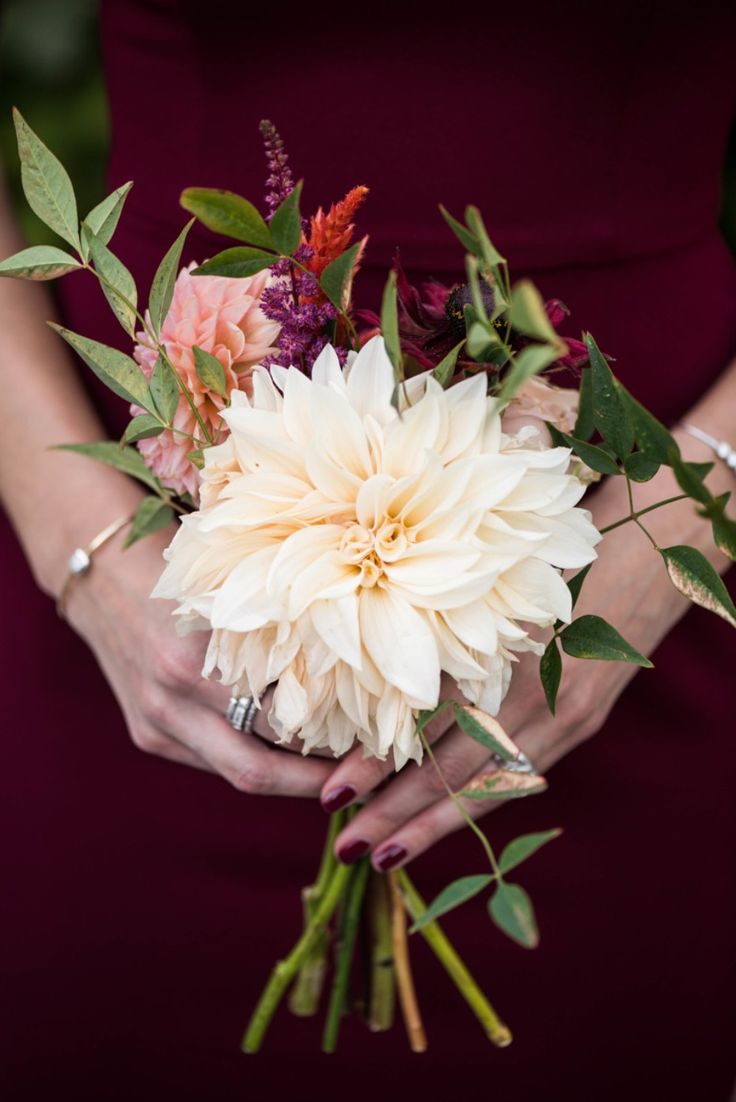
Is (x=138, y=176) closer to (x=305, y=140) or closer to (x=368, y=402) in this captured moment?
(x=305, y=140)

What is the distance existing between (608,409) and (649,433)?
0.17 ft

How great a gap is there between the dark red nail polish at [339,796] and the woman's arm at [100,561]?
4 cm

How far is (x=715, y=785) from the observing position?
3.95ft

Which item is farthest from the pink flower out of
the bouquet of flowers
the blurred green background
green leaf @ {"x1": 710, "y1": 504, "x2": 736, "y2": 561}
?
the blurred green background

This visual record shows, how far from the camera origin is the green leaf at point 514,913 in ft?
1.59

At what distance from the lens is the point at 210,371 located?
2.04 feet

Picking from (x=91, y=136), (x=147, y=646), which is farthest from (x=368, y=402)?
(x=91, y=136)

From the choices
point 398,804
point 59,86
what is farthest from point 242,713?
point 59,86

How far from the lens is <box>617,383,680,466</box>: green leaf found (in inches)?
19.7

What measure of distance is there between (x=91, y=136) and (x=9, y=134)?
184 mm

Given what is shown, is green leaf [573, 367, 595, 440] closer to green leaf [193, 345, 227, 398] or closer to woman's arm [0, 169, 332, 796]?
green leaf [193, 345, 227, 398]

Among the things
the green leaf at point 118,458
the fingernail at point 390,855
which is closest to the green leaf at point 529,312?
the green leaf at point 118,458

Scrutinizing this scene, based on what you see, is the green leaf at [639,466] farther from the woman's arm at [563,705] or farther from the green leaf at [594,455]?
the woman's arm at [563,705]

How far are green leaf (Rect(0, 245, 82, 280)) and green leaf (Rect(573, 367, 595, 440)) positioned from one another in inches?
12.1
